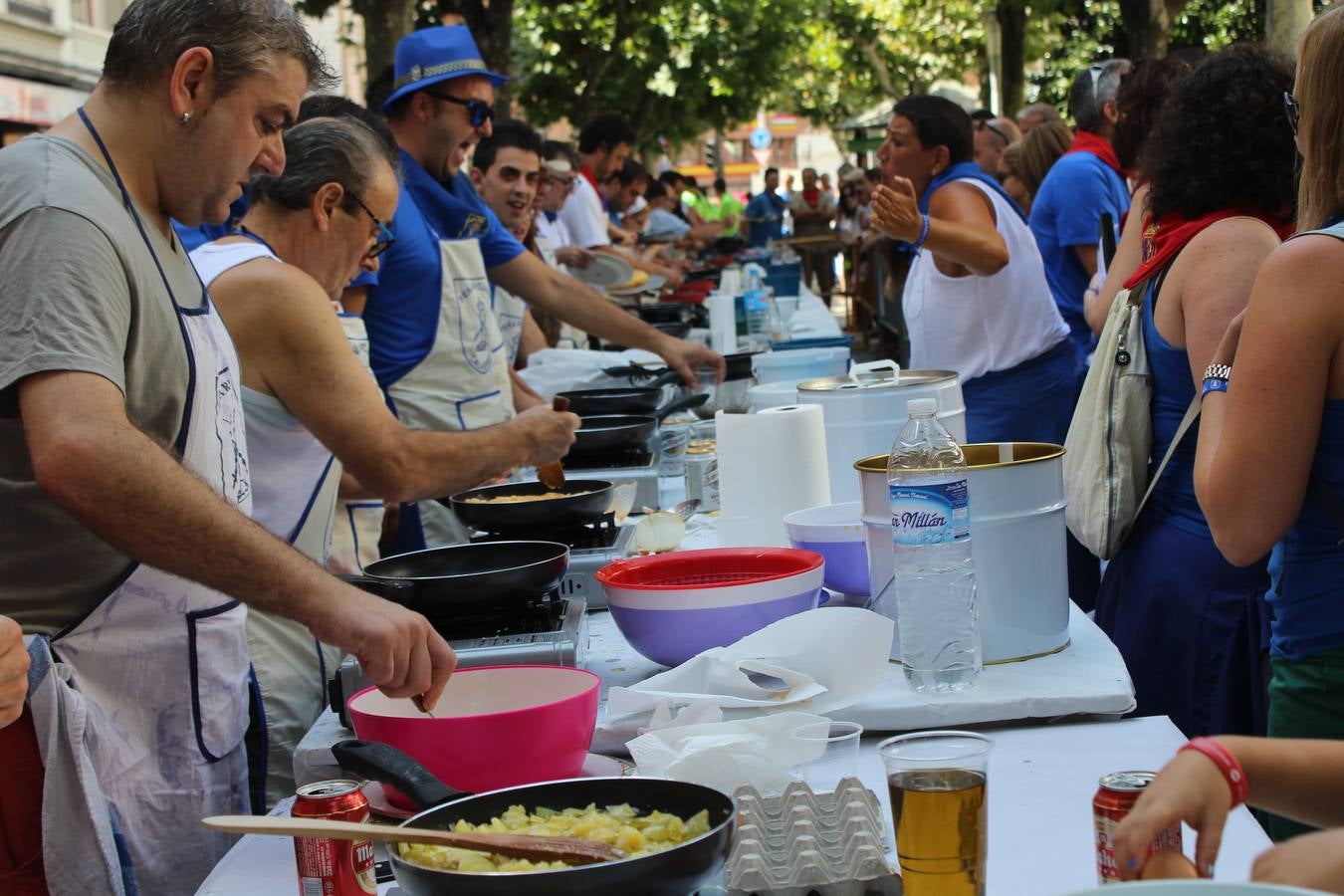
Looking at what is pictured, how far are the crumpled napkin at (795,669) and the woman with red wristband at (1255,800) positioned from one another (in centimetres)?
69

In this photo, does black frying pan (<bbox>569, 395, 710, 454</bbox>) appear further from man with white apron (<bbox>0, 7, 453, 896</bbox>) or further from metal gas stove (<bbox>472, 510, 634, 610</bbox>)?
man with white apron (<bbox>0, 7, 453, 896</bbox>)

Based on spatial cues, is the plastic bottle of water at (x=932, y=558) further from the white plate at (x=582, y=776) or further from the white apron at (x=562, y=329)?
the white apron at (x=562, y=329)

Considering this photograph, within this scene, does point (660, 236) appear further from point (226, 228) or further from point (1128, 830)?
point (1128, 830)

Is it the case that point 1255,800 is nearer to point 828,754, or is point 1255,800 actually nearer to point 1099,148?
point 828,754

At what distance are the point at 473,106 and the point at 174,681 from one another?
2902mm

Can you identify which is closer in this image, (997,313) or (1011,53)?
(997,313)

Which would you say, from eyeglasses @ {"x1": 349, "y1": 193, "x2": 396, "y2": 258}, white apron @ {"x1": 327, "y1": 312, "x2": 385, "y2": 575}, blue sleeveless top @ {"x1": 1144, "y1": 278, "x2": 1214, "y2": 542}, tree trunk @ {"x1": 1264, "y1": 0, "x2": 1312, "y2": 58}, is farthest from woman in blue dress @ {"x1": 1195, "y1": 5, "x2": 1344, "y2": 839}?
tree trunk @ {"x1": 1264, "y1": 0, "x2": 1312, "y2": 58}

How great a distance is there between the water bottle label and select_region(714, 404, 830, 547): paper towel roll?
0.80m

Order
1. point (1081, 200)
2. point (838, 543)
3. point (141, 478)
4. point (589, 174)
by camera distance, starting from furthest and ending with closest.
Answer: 1. point (589, 174)
2. point (1081, 200)
3. point (838, 543)
4. point (141, 478)

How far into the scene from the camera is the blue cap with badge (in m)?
4.59

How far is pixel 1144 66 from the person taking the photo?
4.31m

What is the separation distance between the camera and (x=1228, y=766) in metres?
1.19

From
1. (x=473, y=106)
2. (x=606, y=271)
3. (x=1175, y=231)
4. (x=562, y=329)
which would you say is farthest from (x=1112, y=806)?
(x=562, y=329)

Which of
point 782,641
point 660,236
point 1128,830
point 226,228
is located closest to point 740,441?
point 782,641
